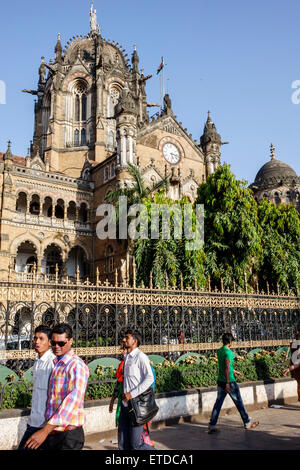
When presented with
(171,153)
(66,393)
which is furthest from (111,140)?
(66,393)

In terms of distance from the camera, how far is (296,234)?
21.9 m

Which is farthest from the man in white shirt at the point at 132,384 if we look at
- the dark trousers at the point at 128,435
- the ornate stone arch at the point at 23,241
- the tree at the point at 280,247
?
the ornate stone arch at the point at 23,241

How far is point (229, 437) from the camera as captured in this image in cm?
641

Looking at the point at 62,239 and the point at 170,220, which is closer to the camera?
the point at 170,220

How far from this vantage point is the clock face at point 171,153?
1224 inches

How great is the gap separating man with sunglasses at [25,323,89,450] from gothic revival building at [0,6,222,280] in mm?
15948

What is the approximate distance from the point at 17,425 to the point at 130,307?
3.76m

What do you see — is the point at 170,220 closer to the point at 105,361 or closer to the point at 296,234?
the point at 296,234

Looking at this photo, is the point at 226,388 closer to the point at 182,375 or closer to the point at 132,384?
the point at 182,375

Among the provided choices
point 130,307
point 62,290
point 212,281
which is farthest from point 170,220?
point 62,290

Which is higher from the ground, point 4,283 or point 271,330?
point 4,283

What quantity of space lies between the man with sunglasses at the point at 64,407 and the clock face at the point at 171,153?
2842 cm

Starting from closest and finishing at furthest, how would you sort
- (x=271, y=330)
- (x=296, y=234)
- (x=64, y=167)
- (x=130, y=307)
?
(x=130, y=307) < (x=271, y=330) < (x=296, y=234) < (x=64, y=167)

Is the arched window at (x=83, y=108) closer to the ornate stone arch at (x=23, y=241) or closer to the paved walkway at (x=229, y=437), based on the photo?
the ornate stone arch at (x=23, y=241)
